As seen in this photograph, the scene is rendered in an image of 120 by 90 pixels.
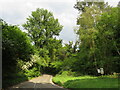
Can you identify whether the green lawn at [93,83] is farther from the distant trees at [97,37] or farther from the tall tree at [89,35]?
the tall tree at [89,35]

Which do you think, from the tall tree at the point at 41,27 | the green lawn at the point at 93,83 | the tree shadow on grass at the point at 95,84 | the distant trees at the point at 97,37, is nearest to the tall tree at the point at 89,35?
the distant trees at the point at 97,37

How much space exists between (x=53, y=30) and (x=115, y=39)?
28.0m

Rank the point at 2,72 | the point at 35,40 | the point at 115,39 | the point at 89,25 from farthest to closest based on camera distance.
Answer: the point at 35,40
the point at 89,25
the point at 115,39
the point at 2,72

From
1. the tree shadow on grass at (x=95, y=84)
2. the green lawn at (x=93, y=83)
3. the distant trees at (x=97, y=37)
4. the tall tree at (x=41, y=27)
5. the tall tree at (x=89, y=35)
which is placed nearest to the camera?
the tree shadow on grass at (x=95, y=84)

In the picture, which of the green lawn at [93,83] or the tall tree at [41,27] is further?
the tall tree at [41,27]

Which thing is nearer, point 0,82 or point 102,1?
point 0,82

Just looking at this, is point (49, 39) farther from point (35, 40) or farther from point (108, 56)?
point (108, 56)

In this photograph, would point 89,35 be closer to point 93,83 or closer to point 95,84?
point 93,83

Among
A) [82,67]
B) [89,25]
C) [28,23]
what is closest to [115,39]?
[89,25]

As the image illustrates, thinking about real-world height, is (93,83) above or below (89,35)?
below

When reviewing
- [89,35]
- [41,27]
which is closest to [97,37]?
[89,35]

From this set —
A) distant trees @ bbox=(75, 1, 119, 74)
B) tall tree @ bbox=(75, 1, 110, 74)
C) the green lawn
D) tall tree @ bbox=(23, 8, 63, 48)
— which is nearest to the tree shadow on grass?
the green lawn

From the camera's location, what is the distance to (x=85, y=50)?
91.1ft

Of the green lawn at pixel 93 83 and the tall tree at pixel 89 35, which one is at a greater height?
the tall tree at pixel 89 35
